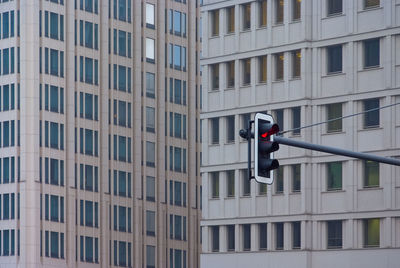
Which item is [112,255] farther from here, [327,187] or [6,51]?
[327,187]

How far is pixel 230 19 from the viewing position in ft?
289

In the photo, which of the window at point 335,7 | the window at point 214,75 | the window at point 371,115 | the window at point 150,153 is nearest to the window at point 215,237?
the window at point 214,75

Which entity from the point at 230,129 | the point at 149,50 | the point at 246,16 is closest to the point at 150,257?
the point at 149,50

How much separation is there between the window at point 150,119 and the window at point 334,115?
4939 centimetres

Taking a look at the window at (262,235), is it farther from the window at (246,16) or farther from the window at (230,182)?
the window at (246,16)

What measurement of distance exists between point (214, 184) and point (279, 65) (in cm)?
924

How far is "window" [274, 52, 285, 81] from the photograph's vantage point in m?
85.0

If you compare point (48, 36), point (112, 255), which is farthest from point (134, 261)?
point (48, 36)

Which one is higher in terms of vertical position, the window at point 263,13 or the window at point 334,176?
the window at point 263,13

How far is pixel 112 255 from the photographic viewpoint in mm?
126125

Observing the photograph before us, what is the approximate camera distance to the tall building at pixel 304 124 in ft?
262

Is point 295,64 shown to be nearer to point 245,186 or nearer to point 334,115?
point 334,115

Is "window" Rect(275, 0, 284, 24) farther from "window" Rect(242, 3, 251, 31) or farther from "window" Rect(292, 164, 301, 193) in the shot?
"window" Rect(292, 164, 301, 193)

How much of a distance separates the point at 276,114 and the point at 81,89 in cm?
4235
